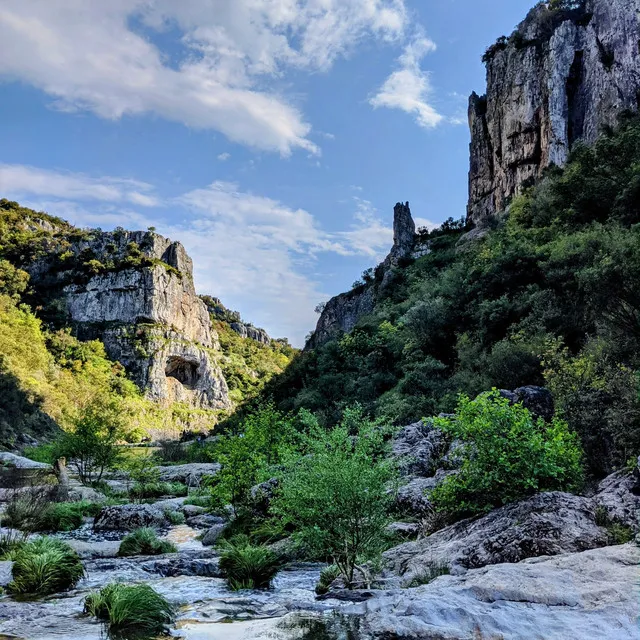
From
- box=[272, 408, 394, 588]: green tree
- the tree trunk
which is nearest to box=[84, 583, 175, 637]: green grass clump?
box=[272, 408, 394, 588]: green tree

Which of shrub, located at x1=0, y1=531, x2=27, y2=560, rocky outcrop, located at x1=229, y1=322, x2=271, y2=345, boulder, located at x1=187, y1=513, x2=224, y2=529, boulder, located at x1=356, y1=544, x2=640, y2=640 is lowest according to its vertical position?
boulder, located at x1=187, y1=513, x2=224, y2=529

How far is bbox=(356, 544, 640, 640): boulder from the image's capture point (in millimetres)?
4141

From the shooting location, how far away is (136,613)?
604cm

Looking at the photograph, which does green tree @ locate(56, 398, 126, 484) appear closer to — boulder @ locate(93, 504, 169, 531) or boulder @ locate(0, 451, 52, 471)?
→ boulder @ locate(0, 451, 52, 471)

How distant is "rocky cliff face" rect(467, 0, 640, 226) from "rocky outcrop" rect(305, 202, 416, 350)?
1249 cm

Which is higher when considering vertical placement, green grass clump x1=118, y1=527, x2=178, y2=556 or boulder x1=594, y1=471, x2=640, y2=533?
boulder x1=594, y1=471, x2=640, y2=533

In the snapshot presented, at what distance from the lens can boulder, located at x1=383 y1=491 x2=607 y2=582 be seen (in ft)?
22.4

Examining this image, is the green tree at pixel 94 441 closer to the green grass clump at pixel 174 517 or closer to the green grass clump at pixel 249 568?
the green grass clump at pixel 174 517

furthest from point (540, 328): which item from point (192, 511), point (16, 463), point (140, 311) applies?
point (140, 311)

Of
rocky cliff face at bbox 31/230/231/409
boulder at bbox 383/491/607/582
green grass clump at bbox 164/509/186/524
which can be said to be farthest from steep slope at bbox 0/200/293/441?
boulder at bbox 383/491/607/582

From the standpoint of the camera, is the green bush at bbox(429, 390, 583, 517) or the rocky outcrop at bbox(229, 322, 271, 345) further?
the rocky outcrop at bbox(229, 322, 271, 345)

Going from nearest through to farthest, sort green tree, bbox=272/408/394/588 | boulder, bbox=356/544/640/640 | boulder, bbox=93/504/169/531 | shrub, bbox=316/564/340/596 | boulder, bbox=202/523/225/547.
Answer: boulder, bbox=356/544/640/640 → green tree, bbox=272/408/394/588 → shrub, bbox=316/564/340/596 → boulder, bbox=202/523/225/547 → boulder, bbox=93/504/169/531

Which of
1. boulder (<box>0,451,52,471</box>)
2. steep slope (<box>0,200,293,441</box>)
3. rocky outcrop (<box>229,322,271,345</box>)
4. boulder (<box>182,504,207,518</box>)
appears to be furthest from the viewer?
rocky outcrop (<box>229,322,271,345</box>)

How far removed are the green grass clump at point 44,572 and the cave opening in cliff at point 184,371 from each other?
355 ft
